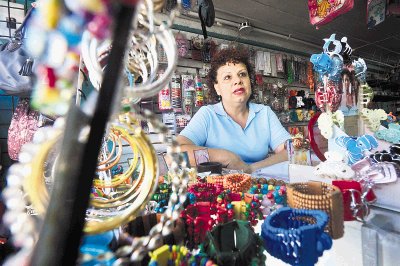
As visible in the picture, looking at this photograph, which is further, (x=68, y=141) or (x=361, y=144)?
(x=361, y=144)

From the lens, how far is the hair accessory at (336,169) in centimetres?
56

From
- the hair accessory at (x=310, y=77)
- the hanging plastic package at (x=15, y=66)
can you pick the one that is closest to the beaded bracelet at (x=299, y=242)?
the hanging plastic package at (x=15, y=66)

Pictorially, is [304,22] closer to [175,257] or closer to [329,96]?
[329,96]

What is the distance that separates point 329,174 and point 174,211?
0.44m

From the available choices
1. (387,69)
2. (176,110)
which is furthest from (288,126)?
(387,69)

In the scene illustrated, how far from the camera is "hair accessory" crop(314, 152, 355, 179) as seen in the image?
560mm

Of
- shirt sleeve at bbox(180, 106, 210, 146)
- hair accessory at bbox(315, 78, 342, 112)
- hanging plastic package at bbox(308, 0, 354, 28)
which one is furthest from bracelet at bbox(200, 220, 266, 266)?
hanging plastic package at bbox(308, 0, 354, 28)

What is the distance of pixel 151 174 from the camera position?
0.88ft

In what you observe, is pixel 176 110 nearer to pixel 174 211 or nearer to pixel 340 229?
pixel 340 229

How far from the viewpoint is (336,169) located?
1.84 ft

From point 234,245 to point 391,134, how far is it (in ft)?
1.86

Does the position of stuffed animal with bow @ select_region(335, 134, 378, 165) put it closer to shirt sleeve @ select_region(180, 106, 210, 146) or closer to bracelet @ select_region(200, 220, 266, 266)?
bracelet @ select_region(200, 220, 266, 266)

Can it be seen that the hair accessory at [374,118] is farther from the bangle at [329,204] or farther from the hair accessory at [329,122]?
the bangle at [329,204]

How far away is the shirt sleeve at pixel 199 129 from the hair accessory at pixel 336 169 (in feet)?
4.03
